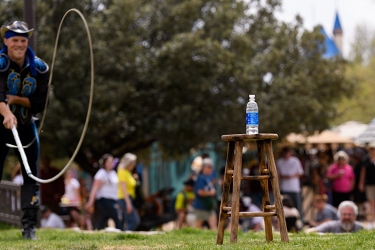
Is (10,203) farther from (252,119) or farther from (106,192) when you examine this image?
(252,119)

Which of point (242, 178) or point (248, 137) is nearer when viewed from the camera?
point (248, 137)

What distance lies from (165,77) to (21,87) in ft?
44.8

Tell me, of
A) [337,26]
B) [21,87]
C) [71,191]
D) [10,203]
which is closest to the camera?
[21,87]

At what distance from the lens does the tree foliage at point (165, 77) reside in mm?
22953

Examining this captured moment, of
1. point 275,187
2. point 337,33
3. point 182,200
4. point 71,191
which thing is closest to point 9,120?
point 275,187

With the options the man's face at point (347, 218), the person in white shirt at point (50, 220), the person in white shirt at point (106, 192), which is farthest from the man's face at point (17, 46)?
the person in white shirt at point (50, 220)

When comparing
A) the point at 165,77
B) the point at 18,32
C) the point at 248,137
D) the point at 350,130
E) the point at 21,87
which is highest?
the point at 165,77

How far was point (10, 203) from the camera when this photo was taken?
1500 centimetres

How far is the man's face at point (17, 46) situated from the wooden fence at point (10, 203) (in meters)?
5.57

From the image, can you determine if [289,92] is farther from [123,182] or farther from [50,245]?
[50,245]

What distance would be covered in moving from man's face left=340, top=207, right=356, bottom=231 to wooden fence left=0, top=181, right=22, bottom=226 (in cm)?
547

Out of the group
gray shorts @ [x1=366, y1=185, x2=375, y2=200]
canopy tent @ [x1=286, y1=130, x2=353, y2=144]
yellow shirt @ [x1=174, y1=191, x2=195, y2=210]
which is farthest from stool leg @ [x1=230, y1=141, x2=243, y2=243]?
canopy tent @ [x1=286, y1=130, x2=353, y2=144]

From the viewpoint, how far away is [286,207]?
17.0 meters

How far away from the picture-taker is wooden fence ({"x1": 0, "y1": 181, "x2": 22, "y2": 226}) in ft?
47.8
